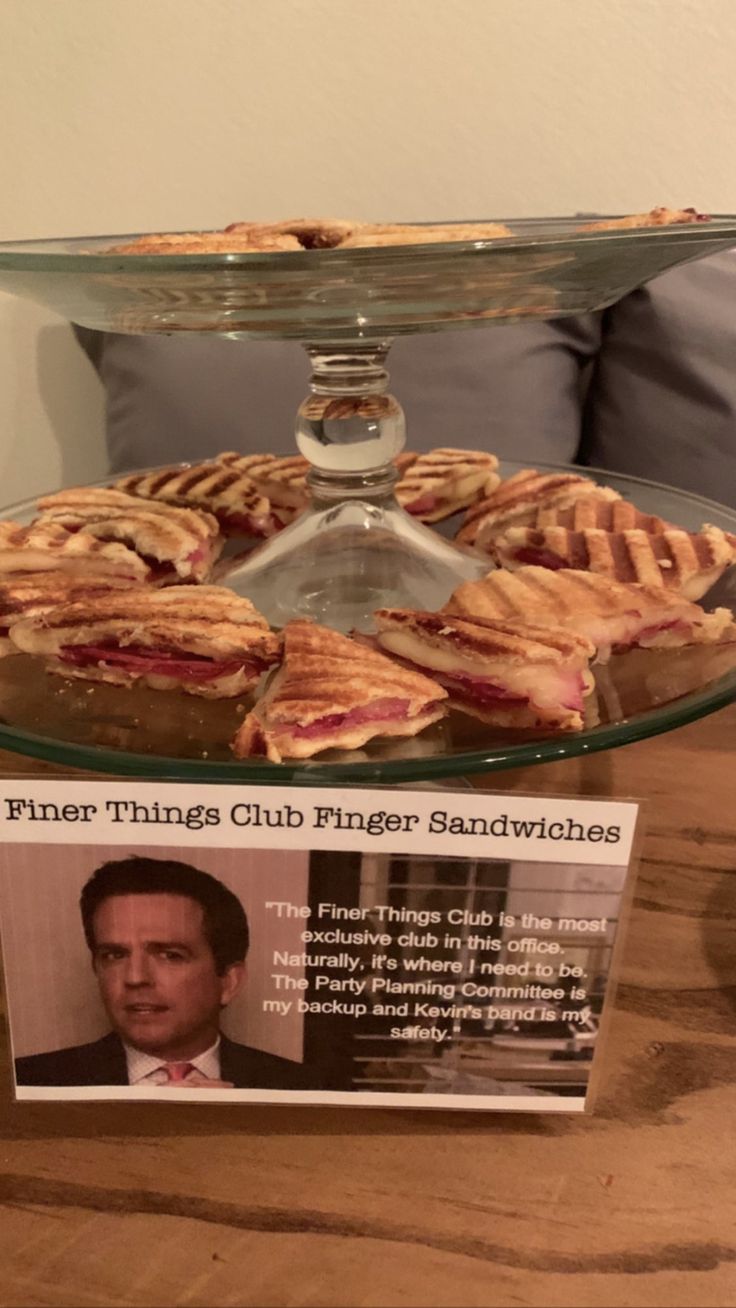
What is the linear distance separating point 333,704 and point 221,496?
373 millimetres

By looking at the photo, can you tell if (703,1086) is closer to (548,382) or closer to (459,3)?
(548,382)

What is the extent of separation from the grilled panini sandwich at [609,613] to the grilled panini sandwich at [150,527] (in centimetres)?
18

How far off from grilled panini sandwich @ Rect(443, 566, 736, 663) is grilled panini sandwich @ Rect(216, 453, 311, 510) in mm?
270

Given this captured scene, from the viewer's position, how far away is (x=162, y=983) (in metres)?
0.46

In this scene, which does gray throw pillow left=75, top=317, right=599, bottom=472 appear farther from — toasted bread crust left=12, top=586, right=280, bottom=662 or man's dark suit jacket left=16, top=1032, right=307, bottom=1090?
man's dark suit jacket left=16, top=1032, right=307, bottom=1090

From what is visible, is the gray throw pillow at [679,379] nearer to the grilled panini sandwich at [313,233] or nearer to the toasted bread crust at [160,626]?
A: the grilled panini sandwich at [313,233]

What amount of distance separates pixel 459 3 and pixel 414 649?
3.31 feet

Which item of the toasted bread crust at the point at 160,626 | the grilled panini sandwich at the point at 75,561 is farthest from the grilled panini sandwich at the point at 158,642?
the grilled panini sandwich at the point at 75,561

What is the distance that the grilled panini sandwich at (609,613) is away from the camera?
506 mm

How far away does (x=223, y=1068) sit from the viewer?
0.47 m

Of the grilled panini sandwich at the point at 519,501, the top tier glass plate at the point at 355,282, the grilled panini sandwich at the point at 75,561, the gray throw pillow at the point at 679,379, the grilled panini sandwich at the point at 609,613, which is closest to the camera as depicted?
the top tier glass plate at the point at 355,282

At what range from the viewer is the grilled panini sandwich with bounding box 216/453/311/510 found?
0.78 m

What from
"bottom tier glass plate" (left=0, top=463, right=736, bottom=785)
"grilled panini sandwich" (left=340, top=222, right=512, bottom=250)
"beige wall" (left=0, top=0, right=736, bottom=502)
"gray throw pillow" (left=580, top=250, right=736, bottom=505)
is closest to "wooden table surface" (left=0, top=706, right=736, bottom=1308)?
"bottom tier glass plate" (left=0, top=463, right=736, bottom=785)

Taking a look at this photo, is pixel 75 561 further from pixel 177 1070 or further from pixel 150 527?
pixel 177 1070
